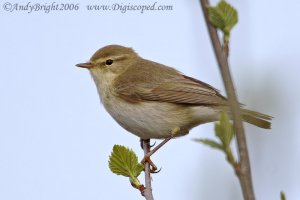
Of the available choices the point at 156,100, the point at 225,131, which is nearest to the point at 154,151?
the point at 156,100

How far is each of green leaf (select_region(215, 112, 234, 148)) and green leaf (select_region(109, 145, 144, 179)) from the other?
3.77 ft

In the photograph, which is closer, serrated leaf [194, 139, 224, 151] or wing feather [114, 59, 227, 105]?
serrated leaf [194, 139, 224, 151]

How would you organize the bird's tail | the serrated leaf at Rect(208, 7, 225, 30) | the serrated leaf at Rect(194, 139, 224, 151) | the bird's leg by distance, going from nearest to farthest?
the serrated leaf at Rect(194, 139, 224, 151) < the serrated leaf at Rect(208, 7, 225, 30) < the bird's tail < the bird's leg

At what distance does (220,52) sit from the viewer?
4.40 ft

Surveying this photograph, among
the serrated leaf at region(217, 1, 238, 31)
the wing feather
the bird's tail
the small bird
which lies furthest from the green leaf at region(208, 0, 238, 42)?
the wing feather

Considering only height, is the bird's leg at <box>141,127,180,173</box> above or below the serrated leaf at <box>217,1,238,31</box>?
below

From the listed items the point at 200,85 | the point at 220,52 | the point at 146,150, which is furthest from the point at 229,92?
the point at 200,85

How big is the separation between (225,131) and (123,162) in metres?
1.28

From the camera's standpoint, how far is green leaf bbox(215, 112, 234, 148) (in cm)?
153

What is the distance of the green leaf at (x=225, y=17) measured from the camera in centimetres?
171

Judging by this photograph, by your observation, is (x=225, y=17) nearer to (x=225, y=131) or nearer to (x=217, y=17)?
(x=217, y=17)

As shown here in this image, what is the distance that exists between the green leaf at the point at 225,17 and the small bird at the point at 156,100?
312 centimetres

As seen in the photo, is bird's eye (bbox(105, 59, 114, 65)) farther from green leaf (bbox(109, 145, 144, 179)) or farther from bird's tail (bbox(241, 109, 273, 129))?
green leaf (bbox(109, 145, 144, 179))

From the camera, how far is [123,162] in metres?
2.74
